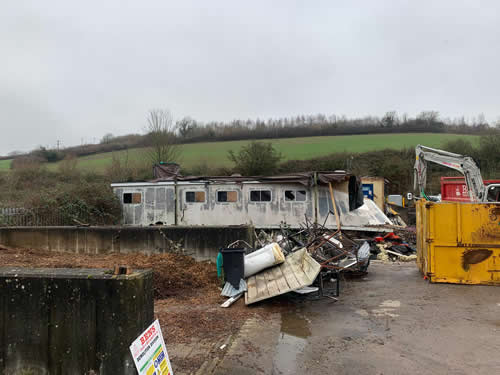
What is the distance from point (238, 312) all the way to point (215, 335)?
1.04 metres

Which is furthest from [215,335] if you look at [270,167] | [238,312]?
[270,167]

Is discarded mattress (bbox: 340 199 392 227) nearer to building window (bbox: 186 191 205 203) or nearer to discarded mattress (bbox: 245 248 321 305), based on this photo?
building window (bbox: 186 191 205 203)

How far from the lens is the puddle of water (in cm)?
407

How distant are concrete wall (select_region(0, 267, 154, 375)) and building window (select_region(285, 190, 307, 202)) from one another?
10.9 metres

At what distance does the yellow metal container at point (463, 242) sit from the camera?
779cm

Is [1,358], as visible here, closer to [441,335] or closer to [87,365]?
[87,365]

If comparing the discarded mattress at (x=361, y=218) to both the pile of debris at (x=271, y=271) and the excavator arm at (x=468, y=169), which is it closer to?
the excavator arm at (x=468, y=169)

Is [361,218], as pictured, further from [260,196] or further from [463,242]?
[463,242]

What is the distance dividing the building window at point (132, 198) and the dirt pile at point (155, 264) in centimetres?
735

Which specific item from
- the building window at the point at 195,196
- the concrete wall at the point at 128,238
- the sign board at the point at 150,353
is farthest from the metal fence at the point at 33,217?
the sign board at the point at 150,353

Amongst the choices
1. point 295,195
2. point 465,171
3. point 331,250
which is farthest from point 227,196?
point 465,171

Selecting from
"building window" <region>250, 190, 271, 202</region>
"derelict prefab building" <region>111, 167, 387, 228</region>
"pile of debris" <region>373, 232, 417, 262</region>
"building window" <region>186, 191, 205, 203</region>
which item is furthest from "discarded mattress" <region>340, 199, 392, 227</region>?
"building window" <region>186, 191, 205, 203</region>

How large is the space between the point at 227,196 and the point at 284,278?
7.98 m

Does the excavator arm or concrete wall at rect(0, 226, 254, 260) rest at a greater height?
the excavator arm
